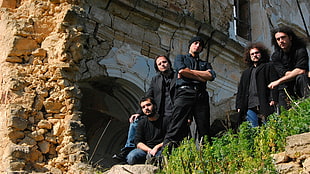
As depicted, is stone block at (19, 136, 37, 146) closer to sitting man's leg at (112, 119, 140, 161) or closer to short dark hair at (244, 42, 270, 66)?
sitting man's leg at (112, 119, 140, 161)

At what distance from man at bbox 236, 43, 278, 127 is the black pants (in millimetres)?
498

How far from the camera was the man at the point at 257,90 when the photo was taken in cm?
621

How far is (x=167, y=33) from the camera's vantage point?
8922 millimetres

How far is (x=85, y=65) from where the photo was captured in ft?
24.6

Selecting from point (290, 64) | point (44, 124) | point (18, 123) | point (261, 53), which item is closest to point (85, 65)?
point (44, 124)

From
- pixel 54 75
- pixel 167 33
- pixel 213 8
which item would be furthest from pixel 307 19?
pixel 54 75

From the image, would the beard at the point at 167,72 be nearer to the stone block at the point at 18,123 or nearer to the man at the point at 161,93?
the man at the point at 161,93

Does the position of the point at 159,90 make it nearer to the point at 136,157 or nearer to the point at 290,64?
the point at 136,157

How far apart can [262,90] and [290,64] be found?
45 centimetres

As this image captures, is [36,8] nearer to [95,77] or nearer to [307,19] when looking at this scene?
[95,77]

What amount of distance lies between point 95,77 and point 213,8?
326 centimetres

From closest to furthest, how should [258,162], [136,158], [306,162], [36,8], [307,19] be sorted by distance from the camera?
[306,162] → [258,162] → [136,158] → [36,8] → [307,19]

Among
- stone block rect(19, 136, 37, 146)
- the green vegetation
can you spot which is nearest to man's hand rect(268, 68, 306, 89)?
the green vegetation

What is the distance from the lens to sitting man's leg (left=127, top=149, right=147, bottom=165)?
5.92 m
